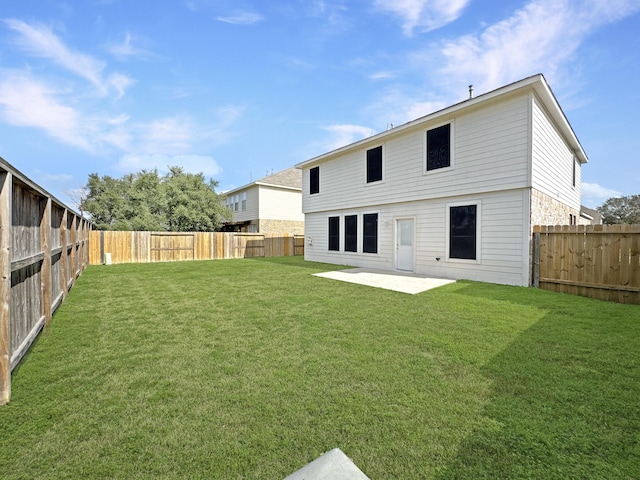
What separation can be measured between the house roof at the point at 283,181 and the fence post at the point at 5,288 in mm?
19158

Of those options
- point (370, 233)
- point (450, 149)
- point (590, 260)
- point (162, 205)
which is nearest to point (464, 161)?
point (450, 149)

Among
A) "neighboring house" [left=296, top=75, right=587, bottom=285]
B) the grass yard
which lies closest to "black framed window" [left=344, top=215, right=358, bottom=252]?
"neighboring house" [left=296, top=75, right=587, bottom=285]

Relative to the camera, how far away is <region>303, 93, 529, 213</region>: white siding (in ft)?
24.9

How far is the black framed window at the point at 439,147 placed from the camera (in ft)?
29.6

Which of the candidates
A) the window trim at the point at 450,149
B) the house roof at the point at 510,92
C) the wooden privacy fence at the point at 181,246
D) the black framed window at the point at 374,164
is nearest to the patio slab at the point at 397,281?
the window trim at the point at 450,149

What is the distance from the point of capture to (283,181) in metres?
22.6

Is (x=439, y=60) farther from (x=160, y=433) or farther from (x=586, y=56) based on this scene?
(x=160, y=433)

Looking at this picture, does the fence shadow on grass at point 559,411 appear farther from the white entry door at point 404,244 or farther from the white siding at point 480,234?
the white entry door at point 404,244

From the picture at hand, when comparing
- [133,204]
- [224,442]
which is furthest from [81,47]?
[133,204]

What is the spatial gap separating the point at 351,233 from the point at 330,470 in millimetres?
11097

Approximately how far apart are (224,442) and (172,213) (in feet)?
68.6

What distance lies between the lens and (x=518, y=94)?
7.52 metres

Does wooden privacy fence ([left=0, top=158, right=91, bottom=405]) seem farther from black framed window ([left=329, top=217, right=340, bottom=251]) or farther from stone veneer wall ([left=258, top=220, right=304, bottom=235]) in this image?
stone veneer wall ([left=258, top=220, right=304, bottom=235])

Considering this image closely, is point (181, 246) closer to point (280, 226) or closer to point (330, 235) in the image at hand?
point (280, 226)
